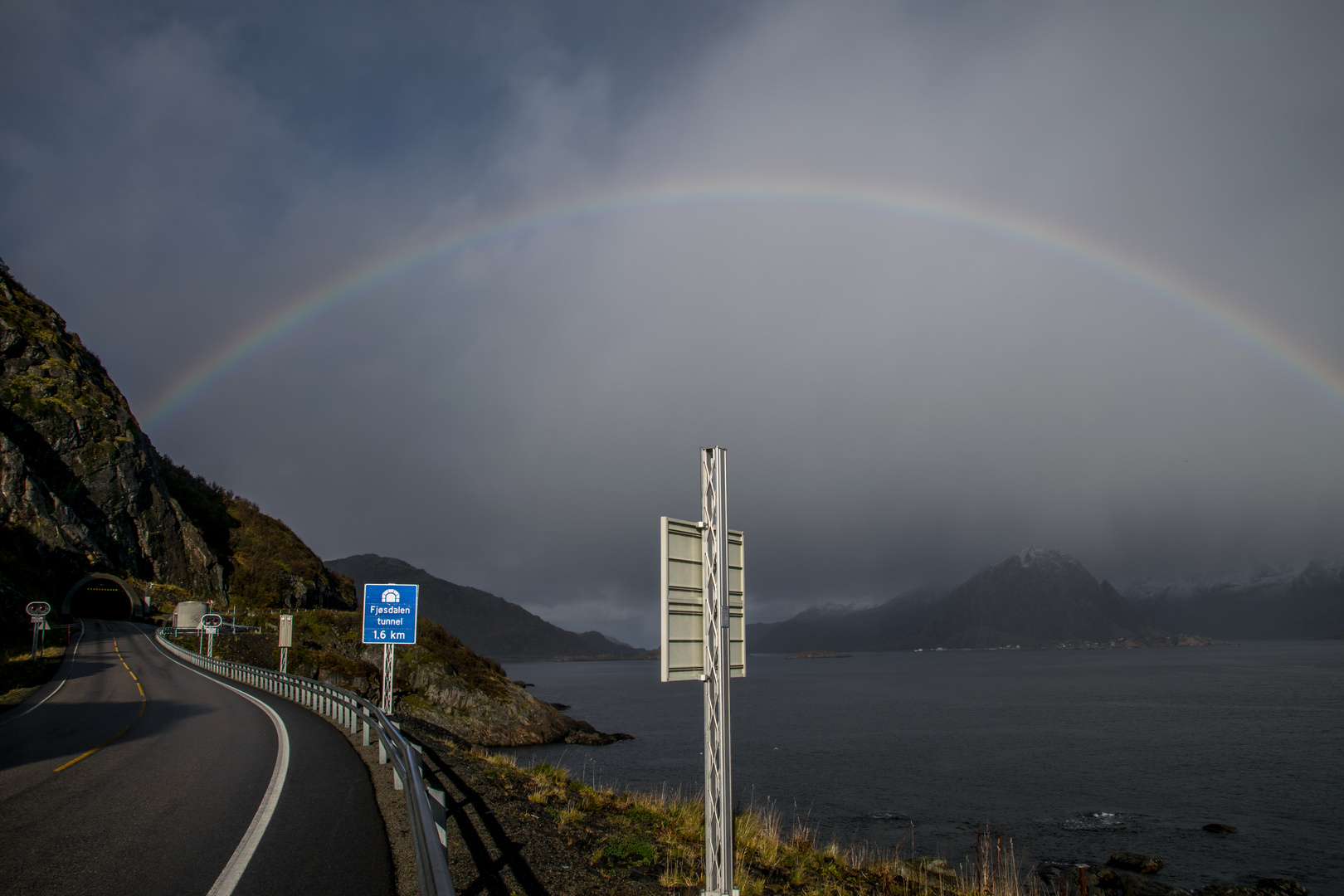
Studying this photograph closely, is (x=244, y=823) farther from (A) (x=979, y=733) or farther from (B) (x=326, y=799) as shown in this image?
(A) (x=979, y=733)

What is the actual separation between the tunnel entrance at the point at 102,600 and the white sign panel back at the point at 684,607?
87.4 m

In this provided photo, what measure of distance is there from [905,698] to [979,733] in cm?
4127

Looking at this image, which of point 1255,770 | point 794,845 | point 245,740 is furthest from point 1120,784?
point 245,740

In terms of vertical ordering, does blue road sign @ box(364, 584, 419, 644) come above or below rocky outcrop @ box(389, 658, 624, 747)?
above

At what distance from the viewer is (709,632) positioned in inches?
323

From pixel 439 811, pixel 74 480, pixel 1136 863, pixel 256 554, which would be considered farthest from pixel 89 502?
pixel 1136 863

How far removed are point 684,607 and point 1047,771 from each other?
4764 cm

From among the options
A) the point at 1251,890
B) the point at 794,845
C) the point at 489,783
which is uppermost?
the point at 489,783

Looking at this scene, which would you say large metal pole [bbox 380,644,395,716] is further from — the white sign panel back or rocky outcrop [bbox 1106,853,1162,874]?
rocky outcrop [bbox 1106,853,1162,874]

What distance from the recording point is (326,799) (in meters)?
12.1

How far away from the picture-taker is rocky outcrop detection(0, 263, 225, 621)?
241 ft

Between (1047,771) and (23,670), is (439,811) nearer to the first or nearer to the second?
(23,670)

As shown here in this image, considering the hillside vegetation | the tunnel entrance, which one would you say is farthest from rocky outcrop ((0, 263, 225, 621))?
the hillside vegetation

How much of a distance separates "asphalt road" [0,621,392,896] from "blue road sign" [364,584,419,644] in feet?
9.58
